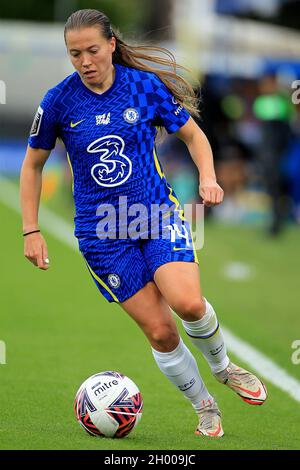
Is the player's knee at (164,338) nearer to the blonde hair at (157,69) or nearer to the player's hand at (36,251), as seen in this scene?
the player's hand at (36,251)

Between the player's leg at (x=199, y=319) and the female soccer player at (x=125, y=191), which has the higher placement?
the female soccer player at (x=125, y=191)

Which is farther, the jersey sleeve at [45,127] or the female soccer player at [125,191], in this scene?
the jersey sleeve at [45,127]

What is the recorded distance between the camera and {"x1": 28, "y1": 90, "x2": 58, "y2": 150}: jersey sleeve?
255 inches

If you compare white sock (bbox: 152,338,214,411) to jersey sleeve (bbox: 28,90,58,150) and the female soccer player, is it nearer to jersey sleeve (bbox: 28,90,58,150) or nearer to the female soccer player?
the female soccer player

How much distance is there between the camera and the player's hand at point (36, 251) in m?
6.55

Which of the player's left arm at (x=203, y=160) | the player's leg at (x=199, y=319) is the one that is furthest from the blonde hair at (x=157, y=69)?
the player's leg at (x=199, y=319)

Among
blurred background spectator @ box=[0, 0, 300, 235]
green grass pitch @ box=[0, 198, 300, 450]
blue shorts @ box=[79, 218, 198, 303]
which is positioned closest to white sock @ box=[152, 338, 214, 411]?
green grass pitch @ box=[0, 198, 300, 450]

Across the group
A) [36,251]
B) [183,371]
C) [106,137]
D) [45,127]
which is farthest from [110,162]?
[183,371]

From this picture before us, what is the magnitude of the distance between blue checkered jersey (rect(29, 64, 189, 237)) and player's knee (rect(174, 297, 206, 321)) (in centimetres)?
65

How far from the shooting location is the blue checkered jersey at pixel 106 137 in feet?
21.1

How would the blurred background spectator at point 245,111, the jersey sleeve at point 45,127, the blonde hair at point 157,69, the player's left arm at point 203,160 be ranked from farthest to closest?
the blurred background spectator at point 245,111 → the blonde hair at point 157,69 → the jersey sleeve at point 45,127 → the player's left arm at point 203,160

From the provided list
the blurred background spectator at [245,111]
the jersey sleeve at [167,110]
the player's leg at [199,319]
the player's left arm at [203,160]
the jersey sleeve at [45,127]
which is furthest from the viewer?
the blurred background spectator at [245,111]

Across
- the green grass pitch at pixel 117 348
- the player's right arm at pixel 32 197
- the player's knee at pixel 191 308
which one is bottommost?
the green grass pitch at pixel 117 348

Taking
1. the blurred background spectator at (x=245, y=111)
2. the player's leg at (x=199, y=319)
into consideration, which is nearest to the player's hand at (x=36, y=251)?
the player's leg at (x=199, y=319)
